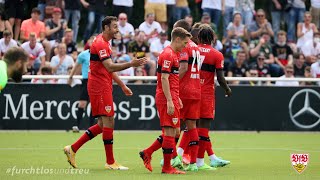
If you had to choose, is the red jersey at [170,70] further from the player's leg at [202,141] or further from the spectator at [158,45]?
the spectator at [158,45]

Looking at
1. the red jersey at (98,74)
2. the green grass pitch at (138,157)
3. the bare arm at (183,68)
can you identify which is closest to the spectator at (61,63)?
the green grass pitch at (138,157)

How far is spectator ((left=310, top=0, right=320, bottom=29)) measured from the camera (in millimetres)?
28438

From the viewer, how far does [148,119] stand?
23922 mm

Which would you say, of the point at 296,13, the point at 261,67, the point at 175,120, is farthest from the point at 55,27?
the point at 175,120

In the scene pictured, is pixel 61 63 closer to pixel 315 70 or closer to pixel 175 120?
pixel 315 70

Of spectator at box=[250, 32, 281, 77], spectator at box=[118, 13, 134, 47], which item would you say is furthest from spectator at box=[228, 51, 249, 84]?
spectator at box=[118, 13, 134, 47]

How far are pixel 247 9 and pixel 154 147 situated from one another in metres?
14.1

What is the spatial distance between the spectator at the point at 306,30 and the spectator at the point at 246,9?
1524 millimetres

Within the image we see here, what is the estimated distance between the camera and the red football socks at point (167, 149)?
1348cm

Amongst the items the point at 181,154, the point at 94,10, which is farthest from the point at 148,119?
the point at 181,154

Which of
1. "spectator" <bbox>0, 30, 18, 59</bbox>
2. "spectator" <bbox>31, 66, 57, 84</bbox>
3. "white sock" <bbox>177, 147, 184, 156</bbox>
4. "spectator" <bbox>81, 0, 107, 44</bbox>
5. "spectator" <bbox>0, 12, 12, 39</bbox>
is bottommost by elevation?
"white sock" <bbox>177, 147, 184, 156</bbox>

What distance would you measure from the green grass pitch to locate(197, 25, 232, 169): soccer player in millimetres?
427

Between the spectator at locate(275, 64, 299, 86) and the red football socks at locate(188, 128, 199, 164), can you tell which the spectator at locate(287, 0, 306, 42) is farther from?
the red football socks at locate(188, 128, 199, 164)

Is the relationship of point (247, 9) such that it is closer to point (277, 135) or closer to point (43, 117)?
point (277, 135)
